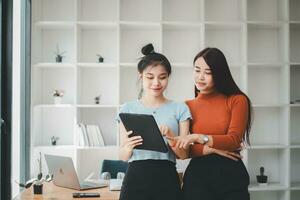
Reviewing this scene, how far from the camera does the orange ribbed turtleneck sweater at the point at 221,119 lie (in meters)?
1.76

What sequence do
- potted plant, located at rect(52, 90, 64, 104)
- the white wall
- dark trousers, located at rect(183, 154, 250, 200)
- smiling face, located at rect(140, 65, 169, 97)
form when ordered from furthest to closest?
potted plant, located at rect(52, 90, 64, 104) < the white wall < smiling face, located at rect(140, 65, 169, 97) < dark trousers, located at rect(183, 154, 250, 200)

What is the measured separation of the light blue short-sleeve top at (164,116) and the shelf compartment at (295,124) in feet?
10.4

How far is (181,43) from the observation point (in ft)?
15.1

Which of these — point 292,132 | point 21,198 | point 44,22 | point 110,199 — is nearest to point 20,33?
point 44,22

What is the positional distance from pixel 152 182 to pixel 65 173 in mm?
1140

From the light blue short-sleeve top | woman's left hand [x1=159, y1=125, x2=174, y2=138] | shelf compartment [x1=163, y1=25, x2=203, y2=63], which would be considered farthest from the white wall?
woman's left hand [x1=159, y1=125, x2=174, y2=138]

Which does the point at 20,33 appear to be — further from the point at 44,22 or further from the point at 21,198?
the point at 21,198

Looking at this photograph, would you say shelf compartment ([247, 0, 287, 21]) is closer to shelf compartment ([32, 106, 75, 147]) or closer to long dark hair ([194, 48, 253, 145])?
shelf compartment ([32, 106, 75, 147])

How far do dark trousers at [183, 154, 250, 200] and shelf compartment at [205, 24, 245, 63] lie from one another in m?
2.98

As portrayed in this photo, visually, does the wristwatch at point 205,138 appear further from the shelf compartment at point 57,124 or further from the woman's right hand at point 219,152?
the shelf compartment at point 57,124

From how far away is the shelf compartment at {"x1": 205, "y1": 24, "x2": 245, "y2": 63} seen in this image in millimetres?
4609

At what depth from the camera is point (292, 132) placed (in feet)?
15.4

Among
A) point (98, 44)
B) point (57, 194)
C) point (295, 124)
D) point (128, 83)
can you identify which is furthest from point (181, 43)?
point (57, 194)

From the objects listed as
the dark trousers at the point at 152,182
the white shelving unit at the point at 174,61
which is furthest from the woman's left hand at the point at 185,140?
the white shelving unit at the point at 174,61
